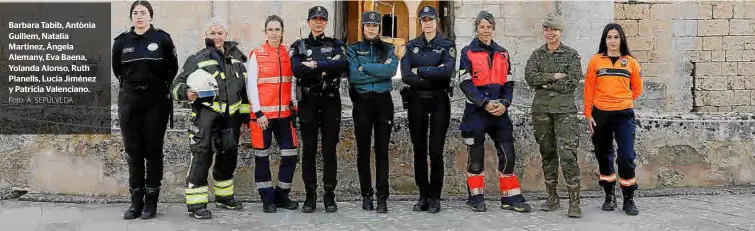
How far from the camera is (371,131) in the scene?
7027 mm

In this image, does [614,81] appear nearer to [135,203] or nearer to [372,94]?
[372,94]

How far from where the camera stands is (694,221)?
667 centimetres

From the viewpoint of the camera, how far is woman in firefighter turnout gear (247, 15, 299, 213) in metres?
6.94

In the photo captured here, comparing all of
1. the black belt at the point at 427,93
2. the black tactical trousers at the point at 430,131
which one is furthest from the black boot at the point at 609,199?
the black belt at the point at 427,93

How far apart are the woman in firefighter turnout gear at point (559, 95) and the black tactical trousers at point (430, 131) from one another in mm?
837

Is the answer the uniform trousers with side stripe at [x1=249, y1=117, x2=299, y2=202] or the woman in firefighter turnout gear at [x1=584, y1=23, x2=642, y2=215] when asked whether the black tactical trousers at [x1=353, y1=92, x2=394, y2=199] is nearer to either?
the uniform trousers with side stripe at [x1=249, y1=117, x2=299, y2=202]

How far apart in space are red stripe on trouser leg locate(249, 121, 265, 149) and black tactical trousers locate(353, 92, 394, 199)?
835 millimetres

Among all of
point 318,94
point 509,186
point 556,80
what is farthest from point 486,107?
point 318,94

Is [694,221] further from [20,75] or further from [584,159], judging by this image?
[20,75]

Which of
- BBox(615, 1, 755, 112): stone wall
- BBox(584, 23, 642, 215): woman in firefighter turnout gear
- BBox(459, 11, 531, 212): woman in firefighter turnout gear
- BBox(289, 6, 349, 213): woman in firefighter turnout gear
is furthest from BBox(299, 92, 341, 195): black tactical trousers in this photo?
BBox(615, 1, 755, 112): stone wall

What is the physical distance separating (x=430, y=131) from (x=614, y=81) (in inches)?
65.8

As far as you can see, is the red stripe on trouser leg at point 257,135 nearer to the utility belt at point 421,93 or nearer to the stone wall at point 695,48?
the utility belt at point 421,93

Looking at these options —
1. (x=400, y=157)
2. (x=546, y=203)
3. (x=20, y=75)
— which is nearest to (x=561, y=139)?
(x=546, y=203)

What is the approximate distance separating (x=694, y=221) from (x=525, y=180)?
6.12ft
